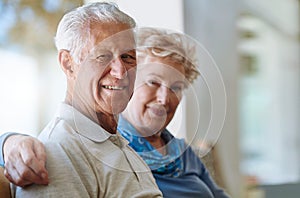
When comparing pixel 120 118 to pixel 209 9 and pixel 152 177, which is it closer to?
pixel 152 177

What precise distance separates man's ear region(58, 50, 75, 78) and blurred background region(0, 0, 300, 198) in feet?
0.08

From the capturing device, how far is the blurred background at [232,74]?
702 millimetres

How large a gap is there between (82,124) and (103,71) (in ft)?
0.25

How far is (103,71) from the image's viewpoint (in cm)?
62

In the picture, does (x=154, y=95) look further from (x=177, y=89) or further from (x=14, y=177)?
(x=14, y=177)

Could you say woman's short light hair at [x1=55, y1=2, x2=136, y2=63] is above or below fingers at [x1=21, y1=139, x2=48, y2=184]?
above

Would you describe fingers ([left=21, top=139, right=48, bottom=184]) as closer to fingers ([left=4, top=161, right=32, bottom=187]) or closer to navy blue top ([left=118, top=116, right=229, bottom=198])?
fingers ([left=4, top=161, right=32, bottom=187])

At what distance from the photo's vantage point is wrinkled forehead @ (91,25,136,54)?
61 centimetres

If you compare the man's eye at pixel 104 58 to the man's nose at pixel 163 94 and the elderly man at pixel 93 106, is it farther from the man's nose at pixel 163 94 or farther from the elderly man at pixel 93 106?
the man's nose at pixel 163 94

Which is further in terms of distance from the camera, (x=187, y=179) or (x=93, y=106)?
(x=187, y=179)

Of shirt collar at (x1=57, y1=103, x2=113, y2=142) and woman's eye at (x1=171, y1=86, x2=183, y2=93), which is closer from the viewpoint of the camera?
shirt collar at (x1=57, y1=103, x2=113, y2=142)

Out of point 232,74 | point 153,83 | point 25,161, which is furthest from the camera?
point 232,74

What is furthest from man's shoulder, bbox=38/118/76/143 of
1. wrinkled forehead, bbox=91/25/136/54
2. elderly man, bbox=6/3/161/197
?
wrinkled forehead, bbox=91/25/136/54

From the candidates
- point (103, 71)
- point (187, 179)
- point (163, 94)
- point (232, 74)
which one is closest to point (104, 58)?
point (103, 71)
